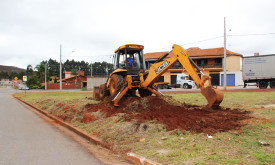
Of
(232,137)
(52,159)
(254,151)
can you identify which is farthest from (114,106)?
(254,151)

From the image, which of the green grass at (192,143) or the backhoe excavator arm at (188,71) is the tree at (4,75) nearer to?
the backhoe excavator arm at (188,71)

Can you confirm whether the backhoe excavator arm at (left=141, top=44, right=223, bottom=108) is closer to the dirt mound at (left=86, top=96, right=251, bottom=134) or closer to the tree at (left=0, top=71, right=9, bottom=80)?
the dirt mound at (left=86, top=96, right=251, bottom=134)

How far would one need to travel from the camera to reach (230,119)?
669cm

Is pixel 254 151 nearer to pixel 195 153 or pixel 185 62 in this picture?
pixel 195 153

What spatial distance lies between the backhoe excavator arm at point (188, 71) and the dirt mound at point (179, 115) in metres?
0.48

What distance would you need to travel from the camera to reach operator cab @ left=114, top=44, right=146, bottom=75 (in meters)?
10.8

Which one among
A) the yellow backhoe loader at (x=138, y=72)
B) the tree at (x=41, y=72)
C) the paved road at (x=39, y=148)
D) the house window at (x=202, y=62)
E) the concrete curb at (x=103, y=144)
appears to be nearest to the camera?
the concrete curb at (x=103, y=144)

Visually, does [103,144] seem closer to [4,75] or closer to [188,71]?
[188,71]

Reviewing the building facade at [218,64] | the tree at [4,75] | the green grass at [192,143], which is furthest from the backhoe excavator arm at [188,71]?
the tree at [4,75]

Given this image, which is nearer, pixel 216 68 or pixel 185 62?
pixel 185 62

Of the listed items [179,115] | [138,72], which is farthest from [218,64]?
[179,115]

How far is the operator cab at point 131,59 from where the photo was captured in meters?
10.8

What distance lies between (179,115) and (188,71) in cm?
160

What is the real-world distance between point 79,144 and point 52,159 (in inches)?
57.8
